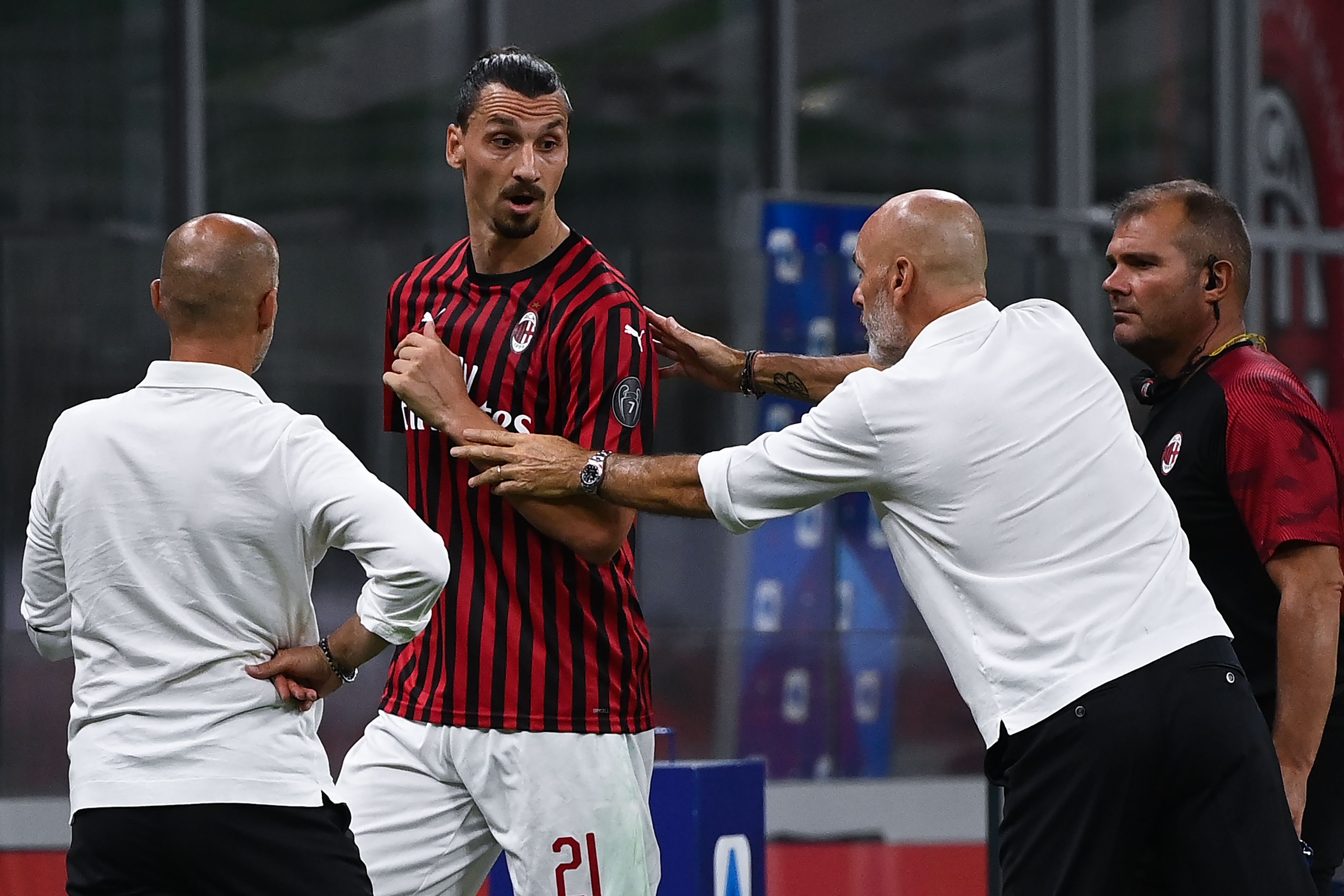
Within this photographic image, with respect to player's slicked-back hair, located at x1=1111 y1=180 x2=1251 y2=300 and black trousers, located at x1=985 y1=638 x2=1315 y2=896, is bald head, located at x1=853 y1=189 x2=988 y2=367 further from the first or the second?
black trousers, located at x1=985 y1=638 x2=1315 y2=896

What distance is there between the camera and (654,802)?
443 cm

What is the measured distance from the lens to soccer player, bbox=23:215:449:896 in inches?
115

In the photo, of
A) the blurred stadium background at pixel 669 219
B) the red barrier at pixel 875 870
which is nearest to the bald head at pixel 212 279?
the blurred stadium background at pixel 669 219

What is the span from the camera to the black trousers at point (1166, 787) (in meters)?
3.16

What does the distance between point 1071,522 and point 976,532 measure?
0.17 meters

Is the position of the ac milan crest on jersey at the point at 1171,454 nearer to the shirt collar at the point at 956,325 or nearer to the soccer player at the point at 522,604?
the shirt collar at the point at 956,325

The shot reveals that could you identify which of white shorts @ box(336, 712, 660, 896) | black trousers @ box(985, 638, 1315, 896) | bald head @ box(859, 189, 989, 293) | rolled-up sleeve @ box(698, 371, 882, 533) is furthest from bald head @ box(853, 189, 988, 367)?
white shorts @ box(336, 712, 660, 896)

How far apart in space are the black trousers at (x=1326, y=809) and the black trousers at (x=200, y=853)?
2013mm

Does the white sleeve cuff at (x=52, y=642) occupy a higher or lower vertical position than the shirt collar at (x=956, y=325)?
lower

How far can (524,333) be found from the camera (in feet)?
11.8

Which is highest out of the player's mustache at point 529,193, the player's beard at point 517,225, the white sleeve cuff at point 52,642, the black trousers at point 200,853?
the player's mustache at point 529,193

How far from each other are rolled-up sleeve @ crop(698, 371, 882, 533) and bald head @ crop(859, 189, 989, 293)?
0.80 ft

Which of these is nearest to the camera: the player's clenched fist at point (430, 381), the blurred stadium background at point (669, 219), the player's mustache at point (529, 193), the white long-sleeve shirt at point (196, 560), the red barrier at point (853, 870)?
the white long-sleeve shirt at point (196, 560)

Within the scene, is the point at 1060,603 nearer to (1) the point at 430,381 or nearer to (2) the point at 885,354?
(2) the point at 885,354
